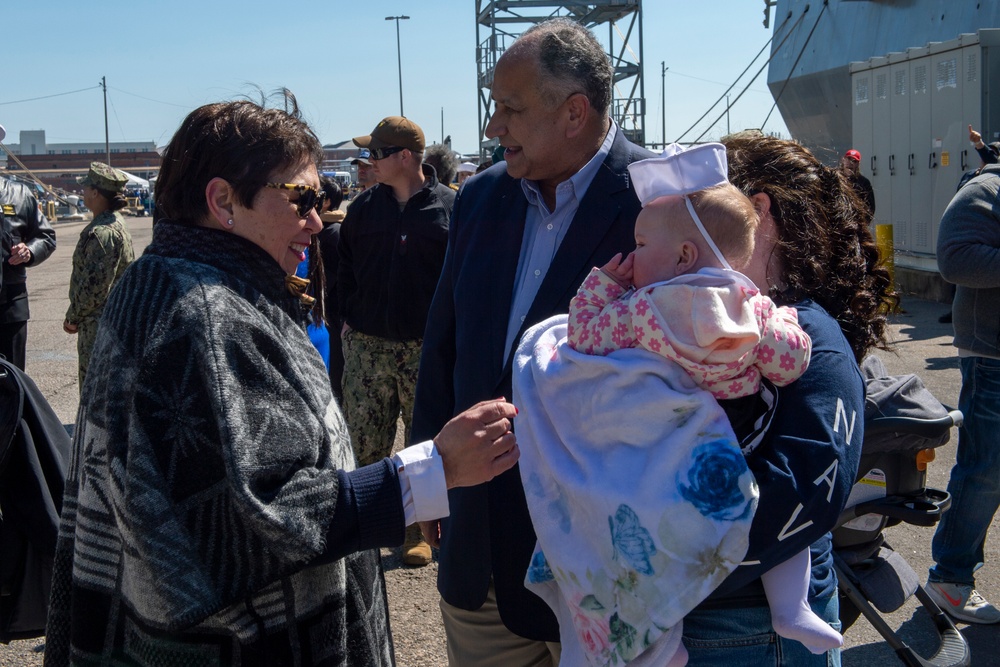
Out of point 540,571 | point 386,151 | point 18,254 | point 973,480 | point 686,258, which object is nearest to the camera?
point 686,258

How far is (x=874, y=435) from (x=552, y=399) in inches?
56.8

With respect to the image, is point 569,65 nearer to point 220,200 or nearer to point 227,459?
point 220,200

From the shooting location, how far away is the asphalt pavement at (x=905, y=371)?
3.94 meters

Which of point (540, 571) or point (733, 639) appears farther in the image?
point (540, 571)

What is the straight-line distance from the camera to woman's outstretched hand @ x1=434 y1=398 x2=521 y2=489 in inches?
78.8

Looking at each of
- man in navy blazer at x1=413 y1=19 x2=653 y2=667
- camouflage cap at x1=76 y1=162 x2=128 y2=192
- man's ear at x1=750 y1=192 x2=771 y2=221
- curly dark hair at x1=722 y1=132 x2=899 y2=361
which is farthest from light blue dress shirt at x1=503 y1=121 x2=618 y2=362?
camouflage cap at x1=76 y1=162 x2=128 y2=192

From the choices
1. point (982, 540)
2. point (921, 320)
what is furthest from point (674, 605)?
point (921, 320)

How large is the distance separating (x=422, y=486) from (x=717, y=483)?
634 mm

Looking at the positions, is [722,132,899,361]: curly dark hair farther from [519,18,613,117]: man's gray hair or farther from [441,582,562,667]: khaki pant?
[441,582,562,667]: khaki pant

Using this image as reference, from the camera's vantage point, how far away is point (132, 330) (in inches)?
71.4

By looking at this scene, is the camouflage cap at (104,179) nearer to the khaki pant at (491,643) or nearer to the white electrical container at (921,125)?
the khaki pant at (491,643)

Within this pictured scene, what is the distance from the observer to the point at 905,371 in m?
8.41

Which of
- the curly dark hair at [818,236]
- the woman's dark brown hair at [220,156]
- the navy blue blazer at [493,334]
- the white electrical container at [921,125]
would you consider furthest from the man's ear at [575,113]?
the white electrical container at [921,125]

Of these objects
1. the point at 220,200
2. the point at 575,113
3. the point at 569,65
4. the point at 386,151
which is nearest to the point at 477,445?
the point at 220,200
